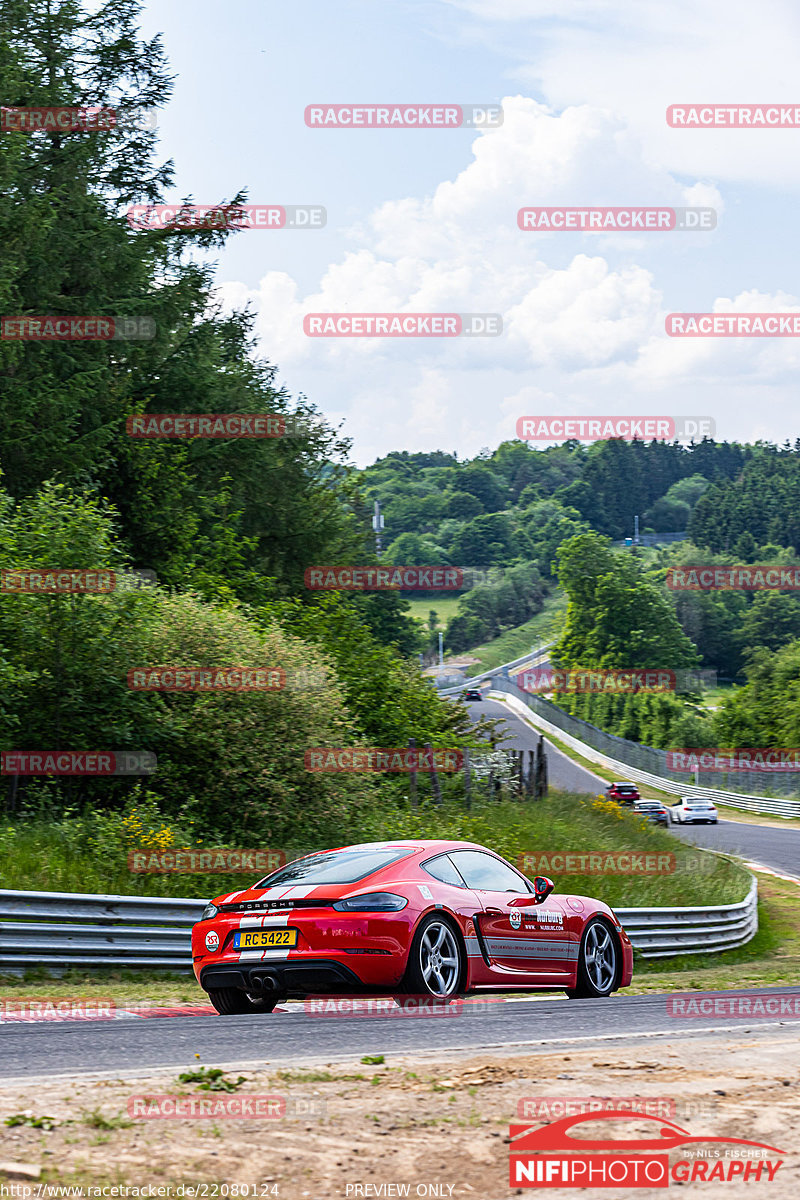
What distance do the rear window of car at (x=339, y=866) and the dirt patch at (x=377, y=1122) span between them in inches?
112

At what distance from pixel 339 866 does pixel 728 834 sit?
4182 cm

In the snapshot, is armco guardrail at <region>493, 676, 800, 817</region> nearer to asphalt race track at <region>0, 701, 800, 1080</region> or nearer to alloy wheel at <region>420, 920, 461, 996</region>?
alloy wheel at <region>420, 920, 461, 996</region>

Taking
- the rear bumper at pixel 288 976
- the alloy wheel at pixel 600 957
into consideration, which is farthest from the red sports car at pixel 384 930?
the alloy wheel at pixel 600 957

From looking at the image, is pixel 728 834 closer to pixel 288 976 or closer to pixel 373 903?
pixel 373 903

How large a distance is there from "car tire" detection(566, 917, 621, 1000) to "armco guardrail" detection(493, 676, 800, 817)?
4794 centimetres

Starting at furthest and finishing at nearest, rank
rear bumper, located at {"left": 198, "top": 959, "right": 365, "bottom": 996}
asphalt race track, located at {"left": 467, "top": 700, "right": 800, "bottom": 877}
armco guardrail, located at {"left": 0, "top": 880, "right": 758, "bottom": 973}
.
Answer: asphalt race track, located at {"left": 467, "top": 700, "right": 800, "bottom": 877} < armco guardrail, located at {"left": 0, "top": 880, "right": 758, "bottom": 973} < rear bumper, located at {"left": 198, "top": 959, "right": 365, "bottom": 996}

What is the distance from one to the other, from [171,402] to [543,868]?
1767 centimetres

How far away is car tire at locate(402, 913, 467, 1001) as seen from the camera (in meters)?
8.72

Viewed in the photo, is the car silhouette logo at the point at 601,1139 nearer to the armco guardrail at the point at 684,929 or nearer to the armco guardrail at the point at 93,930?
the armco guardrail at the point at 93,930

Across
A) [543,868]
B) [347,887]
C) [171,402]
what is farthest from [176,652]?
[171,402]

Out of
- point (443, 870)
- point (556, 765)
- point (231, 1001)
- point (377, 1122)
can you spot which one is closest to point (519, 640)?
point (556, 765)

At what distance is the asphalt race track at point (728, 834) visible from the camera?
37881mm

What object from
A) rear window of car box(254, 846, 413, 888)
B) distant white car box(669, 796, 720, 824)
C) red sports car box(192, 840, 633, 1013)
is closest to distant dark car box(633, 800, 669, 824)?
distant white car box(669, 796, 720, 824)

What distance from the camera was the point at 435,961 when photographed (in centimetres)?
902
